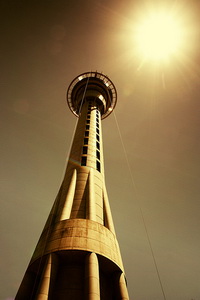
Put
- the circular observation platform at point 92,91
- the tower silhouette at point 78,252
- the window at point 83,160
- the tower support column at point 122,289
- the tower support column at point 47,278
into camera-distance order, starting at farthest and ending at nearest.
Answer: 1. the circular observation platform at point 92,91
2. the window at point 83,160
3. the tower support column at point 122,289
4. the tower silhouette at point 78,252
5. the tower support column at point 47,278

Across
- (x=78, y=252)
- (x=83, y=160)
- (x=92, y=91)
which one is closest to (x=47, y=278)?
(x=78, y=252)

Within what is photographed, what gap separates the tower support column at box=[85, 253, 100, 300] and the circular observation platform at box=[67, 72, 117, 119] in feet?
119

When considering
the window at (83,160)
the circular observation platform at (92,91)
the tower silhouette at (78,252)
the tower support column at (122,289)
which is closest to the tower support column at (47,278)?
the tower silhouette at (78,252)

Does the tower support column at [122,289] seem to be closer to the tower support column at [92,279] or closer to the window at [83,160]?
the tower support column at [92,279]

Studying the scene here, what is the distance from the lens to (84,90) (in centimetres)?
4700

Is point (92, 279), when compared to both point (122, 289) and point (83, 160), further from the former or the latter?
point (83, 160)

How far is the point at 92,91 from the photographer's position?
1810 inches

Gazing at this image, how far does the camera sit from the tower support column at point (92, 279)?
1291cm

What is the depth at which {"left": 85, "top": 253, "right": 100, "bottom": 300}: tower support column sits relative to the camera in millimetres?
12906

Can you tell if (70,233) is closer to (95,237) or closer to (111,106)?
(95,237)

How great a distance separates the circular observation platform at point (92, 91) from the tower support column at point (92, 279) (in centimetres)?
3614

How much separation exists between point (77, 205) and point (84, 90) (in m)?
33.2

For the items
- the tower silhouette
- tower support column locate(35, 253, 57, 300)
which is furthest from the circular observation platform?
tower support column locate(35, 253, 57, 300)

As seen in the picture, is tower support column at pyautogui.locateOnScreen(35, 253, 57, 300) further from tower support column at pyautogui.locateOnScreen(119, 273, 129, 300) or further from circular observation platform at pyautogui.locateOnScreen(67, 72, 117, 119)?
circular observation platform at pyautogui.locateOnScreen(67, 72, 117, 119)
